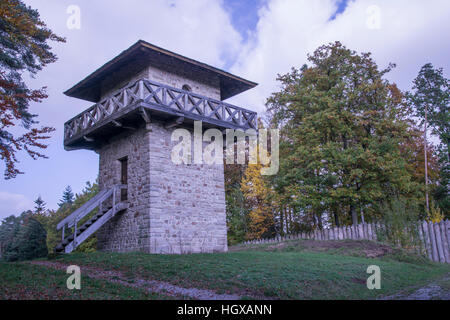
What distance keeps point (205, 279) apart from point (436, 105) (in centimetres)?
2573

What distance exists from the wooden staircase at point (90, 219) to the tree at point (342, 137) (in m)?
9.34

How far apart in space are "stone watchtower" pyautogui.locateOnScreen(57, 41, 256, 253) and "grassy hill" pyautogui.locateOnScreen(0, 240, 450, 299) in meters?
2.19

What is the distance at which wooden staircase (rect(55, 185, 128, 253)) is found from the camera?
Result: 489 inches

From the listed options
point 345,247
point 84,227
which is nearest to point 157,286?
point 84,227

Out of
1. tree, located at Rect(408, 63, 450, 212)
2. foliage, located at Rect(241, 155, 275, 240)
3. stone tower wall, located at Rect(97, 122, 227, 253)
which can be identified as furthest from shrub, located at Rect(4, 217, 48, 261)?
tree, located at Rect(408, 63, 450, 212)

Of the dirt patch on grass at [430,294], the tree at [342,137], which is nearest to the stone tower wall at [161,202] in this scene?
the tree at [342,137]

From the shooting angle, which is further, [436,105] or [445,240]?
[436,105]

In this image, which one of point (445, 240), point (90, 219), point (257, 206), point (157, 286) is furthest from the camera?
point (257, 206)

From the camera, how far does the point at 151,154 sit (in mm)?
13391

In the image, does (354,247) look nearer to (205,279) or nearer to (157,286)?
(205,279)

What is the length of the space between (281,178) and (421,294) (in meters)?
12.7

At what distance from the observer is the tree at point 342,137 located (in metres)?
18.1
